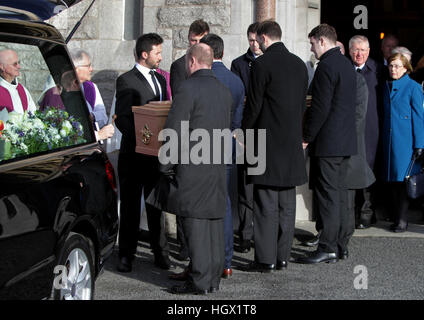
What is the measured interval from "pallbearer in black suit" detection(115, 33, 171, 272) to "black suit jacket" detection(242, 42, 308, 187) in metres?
0.86

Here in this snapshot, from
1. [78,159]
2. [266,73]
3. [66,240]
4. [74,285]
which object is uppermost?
[266,73]

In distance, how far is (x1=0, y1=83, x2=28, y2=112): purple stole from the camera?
15.6ft

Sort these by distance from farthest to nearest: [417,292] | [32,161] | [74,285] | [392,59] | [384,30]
Result: 1. [384,30]
2. [392,59]
3. [417,292]
4. [74,285]
5. [32,161]

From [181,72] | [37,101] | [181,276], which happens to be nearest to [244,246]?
[181,276]

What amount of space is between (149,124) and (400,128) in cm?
352

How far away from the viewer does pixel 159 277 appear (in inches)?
278

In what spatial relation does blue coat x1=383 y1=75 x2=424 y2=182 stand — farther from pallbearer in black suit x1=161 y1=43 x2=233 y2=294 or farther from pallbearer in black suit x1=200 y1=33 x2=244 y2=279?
pallbearer in black suit x1=161 y1=43 x2=233 y2=294

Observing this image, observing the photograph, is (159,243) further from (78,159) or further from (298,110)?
(78,159)

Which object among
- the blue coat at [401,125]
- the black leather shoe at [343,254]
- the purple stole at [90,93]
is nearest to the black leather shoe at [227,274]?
the black leather shoe at [343,254]

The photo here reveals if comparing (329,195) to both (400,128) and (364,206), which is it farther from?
(400,128)

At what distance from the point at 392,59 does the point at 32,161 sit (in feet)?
17.7

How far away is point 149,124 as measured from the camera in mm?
6645
